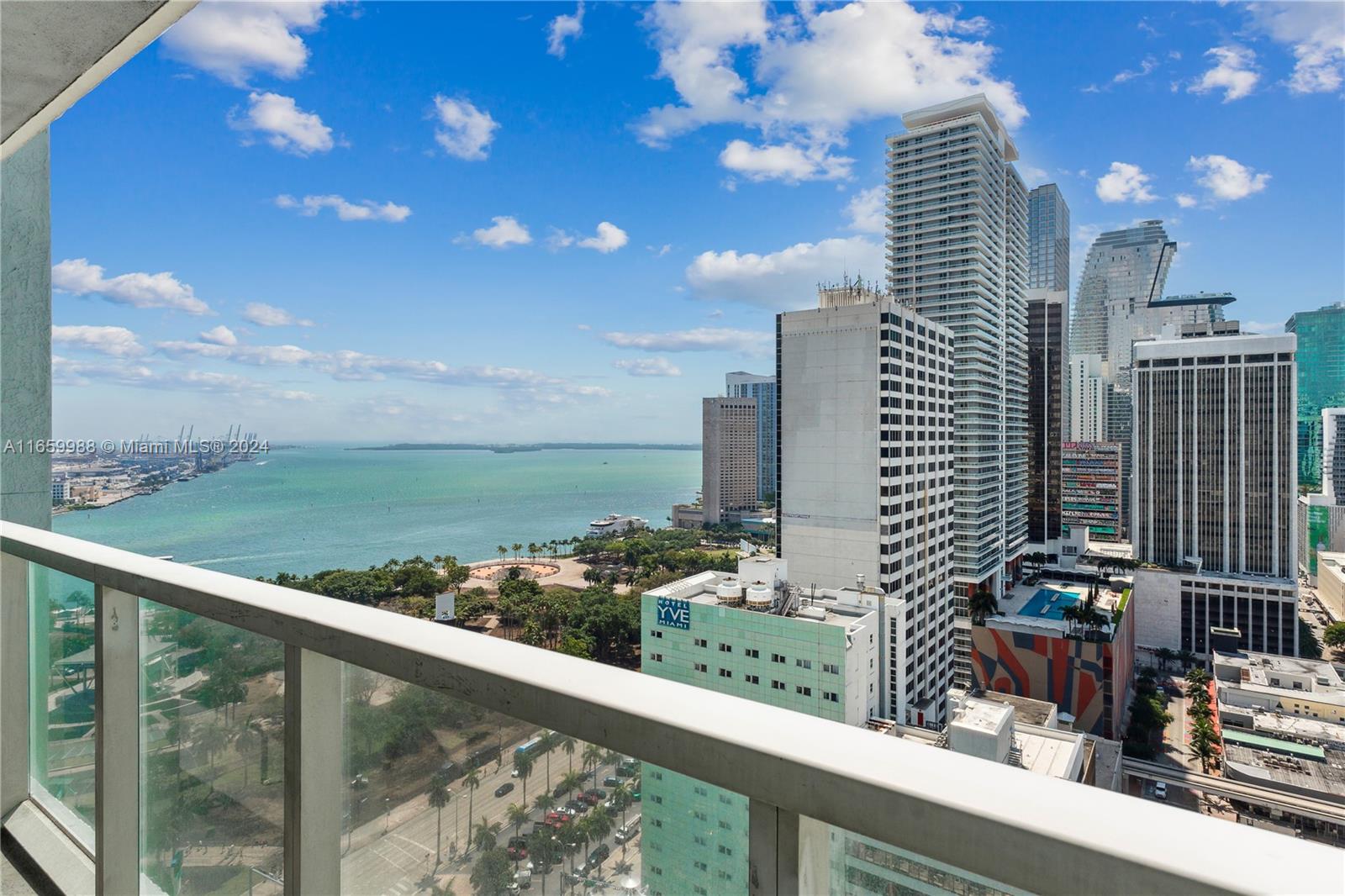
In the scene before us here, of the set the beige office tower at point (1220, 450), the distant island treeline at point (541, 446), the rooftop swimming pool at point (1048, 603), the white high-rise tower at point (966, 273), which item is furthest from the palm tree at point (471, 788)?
the distant island treeline at point (541, 446)

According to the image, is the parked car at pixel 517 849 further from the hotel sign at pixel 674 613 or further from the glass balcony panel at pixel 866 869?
the hotel sign at pixel 674 613

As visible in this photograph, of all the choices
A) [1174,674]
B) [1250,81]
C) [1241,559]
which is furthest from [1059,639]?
[1250,81]

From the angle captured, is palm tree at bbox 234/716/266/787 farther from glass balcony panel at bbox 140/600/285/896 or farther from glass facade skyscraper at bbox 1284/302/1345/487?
glass facade skyscraper at bbox 1284/302/1345/487

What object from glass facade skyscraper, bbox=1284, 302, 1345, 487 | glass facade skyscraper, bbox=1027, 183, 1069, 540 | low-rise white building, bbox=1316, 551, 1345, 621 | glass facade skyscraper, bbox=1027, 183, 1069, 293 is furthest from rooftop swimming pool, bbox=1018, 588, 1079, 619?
glass facade skyscraper, bbox=1027, 183, 1069, 293

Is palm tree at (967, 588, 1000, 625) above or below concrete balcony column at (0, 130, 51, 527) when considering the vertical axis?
below

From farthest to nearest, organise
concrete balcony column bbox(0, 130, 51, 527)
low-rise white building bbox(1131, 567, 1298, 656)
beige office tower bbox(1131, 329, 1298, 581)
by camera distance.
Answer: beige office tower bbox(1131, 329, 1298, 581) < low-rise white building bbox(1131, 567, 1298, 656) < concrete balcony column bbox(0, 130, 51, 527)

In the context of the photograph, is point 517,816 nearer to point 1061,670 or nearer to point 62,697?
point 62,697
